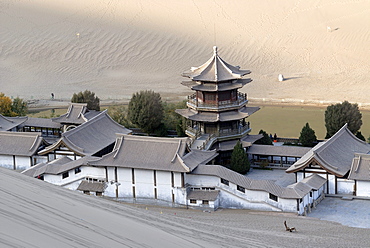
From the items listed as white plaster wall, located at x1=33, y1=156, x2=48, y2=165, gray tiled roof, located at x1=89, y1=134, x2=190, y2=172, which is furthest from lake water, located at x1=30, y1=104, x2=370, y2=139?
white plaster wall, located at x1=33, y1=156, x2=48, y2=165

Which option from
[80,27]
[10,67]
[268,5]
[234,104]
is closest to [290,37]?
[268,5]

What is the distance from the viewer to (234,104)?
41188 millimetres

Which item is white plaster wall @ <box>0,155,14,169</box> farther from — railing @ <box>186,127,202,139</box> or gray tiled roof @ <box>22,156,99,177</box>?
railing @ <box>186,127,202,139</box>

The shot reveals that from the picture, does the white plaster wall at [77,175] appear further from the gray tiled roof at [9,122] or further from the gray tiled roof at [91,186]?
the gray tiled roof at [9,122]

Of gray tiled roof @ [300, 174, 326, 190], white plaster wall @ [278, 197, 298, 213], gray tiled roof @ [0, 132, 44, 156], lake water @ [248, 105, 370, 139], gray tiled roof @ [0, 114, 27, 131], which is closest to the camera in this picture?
white plaster wall @ [278, 197, 298, 213]

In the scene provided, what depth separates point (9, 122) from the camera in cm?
4672

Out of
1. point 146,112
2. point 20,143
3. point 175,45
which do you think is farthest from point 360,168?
point 175,45

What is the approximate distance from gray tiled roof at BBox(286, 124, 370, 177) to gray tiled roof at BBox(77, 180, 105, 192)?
10210mm

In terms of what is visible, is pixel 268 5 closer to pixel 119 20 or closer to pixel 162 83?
pixel 119 20

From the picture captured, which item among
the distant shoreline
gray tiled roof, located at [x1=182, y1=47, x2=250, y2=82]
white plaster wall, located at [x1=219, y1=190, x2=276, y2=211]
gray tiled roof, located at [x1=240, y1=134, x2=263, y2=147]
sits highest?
gray tiled roof, located at [x1=182, y1=47, x2=250, y2=82]

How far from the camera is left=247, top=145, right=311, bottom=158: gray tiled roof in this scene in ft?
130

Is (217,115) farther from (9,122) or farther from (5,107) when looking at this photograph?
(5,107)

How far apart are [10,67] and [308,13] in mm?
43775

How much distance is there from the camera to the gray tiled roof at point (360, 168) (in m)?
33.5
